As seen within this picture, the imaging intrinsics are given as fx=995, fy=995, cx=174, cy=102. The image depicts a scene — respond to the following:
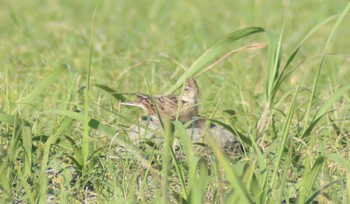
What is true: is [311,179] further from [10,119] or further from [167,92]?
[167,92]

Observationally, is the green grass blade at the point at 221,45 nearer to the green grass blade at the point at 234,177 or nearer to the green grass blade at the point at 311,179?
the green grass blade at the point at 311,179

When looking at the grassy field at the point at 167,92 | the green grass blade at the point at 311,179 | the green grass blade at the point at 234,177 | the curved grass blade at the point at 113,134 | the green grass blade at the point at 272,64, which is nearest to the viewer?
the green grass blade at the point at 234,177

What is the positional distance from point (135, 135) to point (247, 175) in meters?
1.57

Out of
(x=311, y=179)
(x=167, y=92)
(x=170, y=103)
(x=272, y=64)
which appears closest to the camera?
(x=311, y=179)

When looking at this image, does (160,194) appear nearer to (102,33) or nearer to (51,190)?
(51,190)

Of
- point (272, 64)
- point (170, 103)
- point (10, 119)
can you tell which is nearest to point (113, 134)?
point (10, 119)

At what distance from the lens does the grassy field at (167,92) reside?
4953mm

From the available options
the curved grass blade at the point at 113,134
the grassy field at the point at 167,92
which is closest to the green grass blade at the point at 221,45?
the grassy field at the point at 167,92

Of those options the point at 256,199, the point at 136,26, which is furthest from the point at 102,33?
the point at 256,199

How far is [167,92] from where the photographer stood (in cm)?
655

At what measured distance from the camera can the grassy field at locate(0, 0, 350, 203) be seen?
4.95 m

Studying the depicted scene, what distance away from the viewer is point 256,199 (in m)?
4.77

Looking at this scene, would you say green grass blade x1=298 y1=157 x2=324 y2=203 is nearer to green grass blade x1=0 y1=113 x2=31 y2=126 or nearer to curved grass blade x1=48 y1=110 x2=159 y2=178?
curved grass blade x1=48 y1=110 x2=159 y2=178

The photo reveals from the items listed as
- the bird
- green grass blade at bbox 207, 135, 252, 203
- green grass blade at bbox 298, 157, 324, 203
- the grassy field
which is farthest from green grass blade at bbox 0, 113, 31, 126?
the bird
